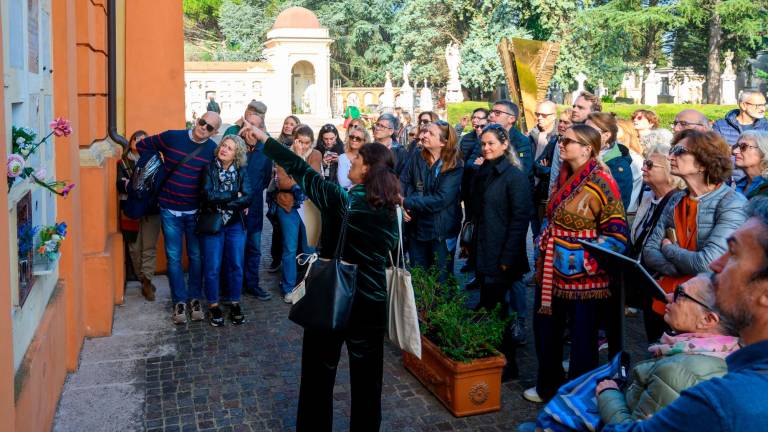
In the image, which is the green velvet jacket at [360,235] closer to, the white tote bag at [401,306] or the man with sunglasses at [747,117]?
the white tote bag at [401,306]

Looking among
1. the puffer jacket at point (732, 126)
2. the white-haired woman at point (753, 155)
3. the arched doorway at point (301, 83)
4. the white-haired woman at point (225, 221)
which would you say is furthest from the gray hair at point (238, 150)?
the arched doorway at point (301, 83)

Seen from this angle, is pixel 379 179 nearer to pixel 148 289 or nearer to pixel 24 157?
pixel 24 157

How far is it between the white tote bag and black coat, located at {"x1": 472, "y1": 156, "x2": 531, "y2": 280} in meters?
1.62

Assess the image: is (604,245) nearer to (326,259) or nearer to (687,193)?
(687,193)

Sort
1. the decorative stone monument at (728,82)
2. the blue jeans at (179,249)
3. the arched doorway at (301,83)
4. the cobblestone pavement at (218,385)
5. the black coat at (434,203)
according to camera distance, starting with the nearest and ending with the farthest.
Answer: the cobblestone pavement at (218,385)
the black coat at (434,203)
the blue jeans at (179,249)
the decorative stone monument at (728,82)
the arched doorway at (301,83)

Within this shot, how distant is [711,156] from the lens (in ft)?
15.4

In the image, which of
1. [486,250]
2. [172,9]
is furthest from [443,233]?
[172,9]

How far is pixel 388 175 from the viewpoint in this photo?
13.8ft

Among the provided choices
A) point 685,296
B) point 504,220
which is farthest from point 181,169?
point 685,296

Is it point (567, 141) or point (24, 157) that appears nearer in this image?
point (24, 157)

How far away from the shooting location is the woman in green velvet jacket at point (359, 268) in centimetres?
424

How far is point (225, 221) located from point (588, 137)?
12.1ft

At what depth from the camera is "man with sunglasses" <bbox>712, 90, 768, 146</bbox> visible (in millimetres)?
8711

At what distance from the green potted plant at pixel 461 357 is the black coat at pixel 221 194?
238 centimetres
